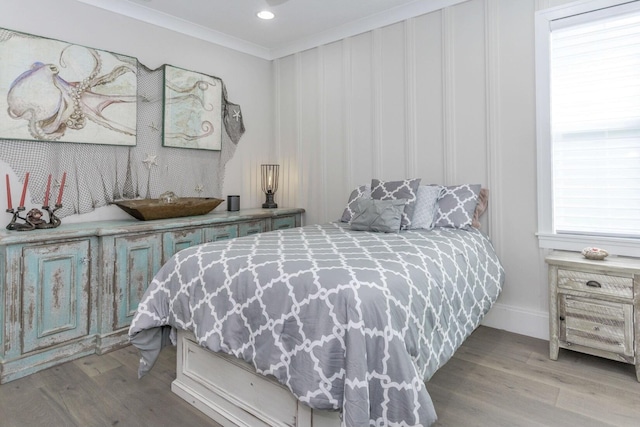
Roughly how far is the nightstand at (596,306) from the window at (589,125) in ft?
1.05

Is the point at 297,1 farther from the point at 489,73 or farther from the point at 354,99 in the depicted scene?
the point at 489,73

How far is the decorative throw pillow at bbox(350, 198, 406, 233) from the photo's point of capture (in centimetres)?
273

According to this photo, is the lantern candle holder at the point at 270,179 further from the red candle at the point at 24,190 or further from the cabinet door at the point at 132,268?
the red candle at the point at 24,190

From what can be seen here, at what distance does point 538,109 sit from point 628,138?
1.92ft

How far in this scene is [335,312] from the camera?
4.58 feet

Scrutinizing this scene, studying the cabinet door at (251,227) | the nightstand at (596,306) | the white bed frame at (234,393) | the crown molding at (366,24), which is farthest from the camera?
the cabinet door at (251,227)

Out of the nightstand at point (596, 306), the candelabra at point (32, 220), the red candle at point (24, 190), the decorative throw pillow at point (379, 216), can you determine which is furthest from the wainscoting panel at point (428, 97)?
the red candle at point (24, 190)

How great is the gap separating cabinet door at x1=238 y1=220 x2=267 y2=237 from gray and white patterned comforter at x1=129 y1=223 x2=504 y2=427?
4.21ft

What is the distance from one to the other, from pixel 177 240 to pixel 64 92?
1389mm

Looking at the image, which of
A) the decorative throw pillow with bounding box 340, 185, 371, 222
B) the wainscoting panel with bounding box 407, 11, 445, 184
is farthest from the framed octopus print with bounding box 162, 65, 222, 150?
the wainscoting panel with bounding box 407, 11, 445, 184

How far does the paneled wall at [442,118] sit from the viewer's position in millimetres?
2855

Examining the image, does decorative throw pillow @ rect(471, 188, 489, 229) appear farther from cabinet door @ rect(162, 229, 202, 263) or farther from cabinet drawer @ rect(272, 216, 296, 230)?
cabinet door @ rect(162, 229, 202, 263)

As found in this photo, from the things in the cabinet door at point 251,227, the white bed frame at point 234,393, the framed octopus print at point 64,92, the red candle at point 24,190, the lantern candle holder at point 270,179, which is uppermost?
the framed octopus print at point 64,92

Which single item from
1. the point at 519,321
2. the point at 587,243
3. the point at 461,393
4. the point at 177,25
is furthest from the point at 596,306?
the point at 177,25
